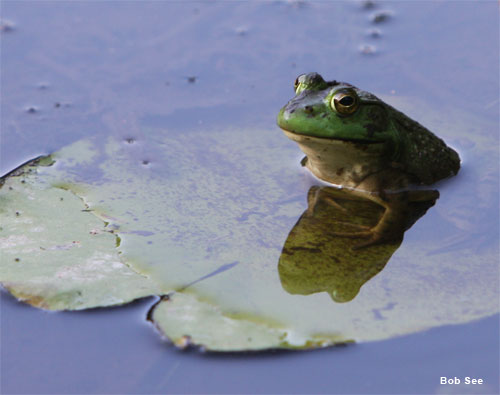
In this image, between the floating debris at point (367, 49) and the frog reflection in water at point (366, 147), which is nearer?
the frog reflection in water at point (366, 147)

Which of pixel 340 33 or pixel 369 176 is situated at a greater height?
pixel 340 33

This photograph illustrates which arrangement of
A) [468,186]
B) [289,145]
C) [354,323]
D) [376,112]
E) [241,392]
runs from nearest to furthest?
[241,392] < [354,323] < [376,112] < [468,186] < [289,145]

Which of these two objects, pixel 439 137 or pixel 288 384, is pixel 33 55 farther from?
pixel 288 384

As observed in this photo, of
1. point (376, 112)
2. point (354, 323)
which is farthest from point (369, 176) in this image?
point (354, 323)

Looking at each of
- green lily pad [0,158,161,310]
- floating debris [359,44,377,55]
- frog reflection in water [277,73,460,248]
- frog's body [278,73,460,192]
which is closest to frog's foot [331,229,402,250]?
frog reflection in water [277,73,460,248]

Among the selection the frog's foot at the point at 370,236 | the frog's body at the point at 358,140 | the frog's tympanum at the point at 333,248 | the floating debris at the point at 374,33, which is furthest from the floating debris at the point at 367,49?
the frog's foot at the point at 370,236

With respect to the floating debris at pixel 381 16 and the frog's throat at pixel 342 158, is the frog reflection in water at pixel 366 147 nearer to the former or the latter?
the frog's throat at pixel 342 158
